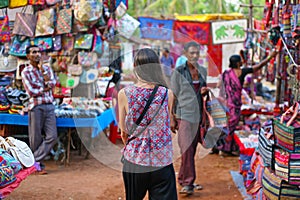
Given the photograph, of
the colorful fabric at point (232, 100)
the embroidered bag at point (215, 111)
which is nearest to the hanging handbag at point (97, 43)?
the colorful fabric at point (232, 100)

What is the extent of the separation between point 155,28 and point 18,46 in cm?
610

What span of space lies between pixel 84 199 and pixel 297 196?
2171mm

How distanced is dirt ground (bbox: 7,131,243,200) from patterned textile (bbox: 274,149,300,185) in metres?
1.30

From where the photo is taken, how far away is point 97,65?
6.93m

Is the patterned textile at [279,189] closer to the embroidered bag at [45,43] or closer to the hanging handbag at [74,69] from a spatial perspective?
the hanging handbag at [74,69]

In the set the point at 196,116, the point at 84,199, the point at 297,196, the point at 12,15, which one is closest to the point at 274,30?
the point at 196,116

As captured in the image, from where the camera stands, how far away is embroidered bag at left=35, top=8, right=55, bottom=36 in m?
6.29

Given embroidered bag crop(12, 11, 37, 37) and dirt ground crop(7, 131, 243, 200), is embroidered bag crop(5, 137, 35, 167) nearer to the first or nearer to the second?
dirt ground crop(7, 131, 243, 200)

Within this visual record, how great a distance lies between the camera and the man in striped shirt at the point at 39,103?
5129mm

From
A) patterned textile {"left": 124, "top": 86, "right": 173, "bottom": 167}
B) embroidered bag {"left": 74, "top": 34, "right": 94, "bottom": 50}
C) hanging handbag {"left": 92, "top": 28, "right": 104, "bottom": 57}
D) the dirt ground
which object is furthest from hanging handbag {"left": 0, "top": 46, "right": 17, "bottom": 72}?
patterned textile {"left": 124, "top": 86, "right": 173, "bottom": 167}

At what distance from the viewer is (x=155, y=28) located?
1201cm

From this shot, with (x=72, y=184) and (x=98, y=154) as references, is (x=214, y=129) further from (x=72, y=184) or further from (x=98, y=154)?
(x=98, y=154)

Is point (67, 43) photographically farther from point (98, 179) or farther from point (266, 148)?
point (266, 148)

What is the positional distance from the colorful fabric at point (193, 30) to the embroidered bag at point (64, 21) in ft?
20.3
